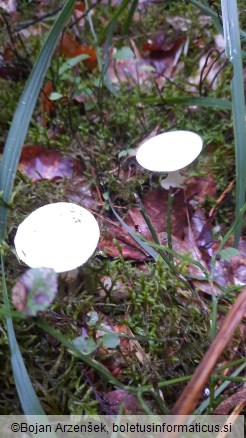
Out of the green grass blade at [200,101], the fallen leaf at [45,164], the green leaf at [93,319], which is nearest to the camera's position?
the green leaf at [93,319]

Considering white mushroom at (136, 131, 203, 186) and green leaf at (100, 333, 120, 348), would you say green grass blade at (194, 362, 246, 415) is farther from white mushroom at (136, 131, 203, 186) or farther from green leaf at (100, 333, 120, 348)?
white mushroom at (136, 131, 203, 186)

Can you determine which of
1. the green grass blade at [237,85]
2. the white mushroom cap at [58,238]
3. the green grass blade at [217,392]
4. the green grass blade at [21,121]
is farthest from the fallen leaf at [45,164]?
the green grass blade at [217,392]

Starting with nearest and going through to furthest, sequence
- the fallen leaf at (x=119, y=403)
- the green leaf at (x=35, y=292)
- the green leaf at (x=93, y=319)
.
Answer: the green leaf at (x=35, y=292) → the fallen leaf at (x=119, y=403) → the green leaf at (x=93, y=319)

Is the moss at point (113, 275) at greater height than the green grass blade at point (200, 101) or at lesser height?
lesser

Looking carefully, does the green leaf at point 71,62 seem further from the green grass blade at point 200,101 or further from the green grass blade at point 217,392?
the green grass blade at point 217,392

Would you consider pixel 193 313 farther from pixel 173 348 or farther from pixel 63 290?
pixel 63 290

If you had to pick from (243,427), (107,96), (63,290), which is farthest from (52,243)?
(107,96)
